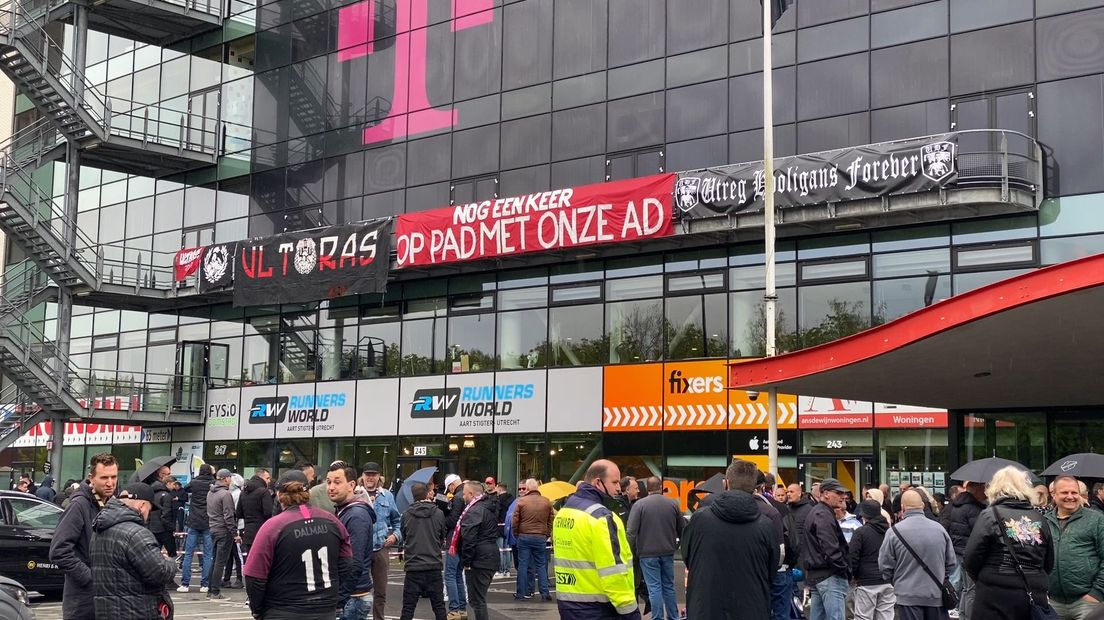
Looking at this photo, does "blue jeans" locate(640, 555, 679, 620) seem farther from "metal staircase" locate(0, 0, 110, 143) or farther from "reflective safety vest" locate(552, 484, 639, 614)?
"metal staircase" locate(0, 0, 110, 143)

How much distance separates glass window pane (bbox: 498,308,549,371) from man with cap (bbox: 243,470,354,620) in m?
22.7

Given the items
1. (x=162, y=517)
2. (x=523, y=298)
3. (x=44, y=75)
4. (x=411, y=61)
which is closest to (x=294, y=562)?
(x=162, y=517)

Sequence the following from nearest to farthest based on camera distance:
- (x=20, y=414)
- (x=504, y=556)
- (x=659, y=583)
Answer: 1. (x=659, y=583)
2. (x=504, y=556)
3. (x=20, y=414)

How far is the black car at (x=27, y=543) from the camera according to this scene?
16531 millimetres

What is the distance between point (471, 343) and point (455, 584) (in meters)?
17.4

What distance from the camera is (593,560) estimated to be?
25.8 ft

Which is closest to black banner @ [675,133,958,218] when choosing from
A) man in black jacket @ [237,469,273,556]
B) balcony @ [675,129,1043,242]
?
balcony @ [675,129,1043,242]

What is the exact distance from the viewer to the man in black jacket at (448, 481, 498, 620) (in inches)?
551

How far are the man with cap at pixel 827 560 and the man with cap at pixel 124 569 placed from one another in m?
6.96

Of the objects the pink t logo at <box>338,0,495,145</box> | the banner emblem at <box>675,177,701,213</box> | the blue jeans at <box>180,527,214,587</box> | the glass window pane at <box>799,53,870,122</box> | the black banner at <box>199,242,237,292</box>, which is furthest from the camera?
the black banner at <box>199,242,237,292</box>

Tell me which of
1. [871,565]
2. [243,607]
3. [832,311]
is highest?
[832,311]

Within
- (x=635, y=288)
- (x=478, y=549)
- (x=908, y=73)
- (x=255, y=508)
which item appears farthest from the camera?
(x=635, y=288)

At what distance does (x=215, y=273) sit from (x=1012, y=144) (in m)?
22.9

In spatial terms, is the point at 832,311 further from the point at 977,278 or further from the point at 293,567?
the point at 293,567
